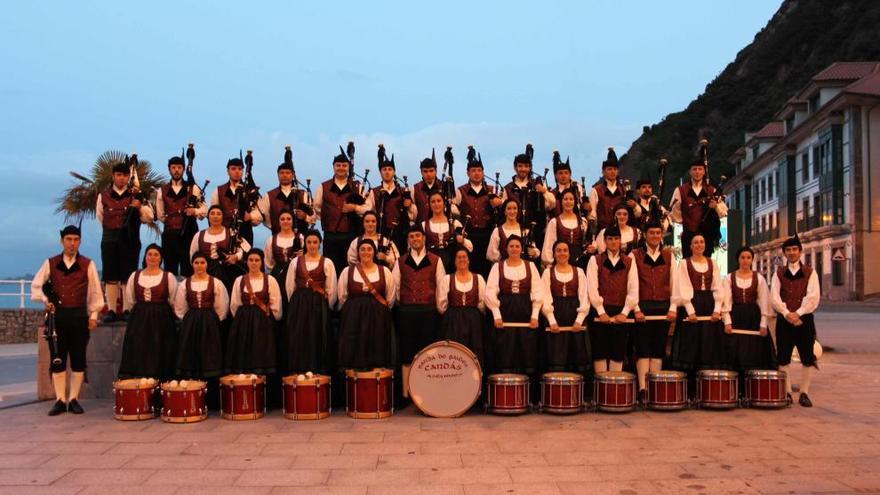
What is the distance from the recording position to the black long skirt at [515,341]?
7762mm

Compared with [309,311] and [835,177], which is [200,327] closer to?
[309,311]

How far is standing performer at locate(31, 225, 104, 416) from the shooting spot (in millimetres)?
7859

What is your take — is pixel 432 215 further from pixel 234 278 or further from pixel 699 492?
pixel 699 492

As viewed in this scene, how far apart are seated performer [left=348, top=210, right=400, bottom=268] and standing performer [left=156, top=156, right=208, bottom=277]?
203 cm

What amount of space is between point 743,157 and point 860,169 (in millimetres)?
19601

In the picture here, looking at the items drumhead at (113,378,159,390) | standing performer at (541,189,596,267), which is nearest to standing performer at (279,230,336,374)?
drumhead at (113,378,159,390)

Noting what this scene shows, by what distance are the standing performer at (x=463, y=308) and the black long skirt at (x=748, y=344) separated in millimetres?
2574

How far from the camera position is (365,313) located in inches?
306

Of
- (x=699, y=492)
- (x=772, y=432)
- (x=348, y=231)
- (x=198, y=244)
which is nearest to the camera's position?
(x=699, y=492)

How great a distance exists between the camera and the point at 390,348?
8.06 meters

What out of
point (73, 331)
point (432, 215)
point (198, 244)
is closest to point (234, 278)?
point (198, 244)

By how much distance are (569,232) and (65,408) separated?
18.5 feet

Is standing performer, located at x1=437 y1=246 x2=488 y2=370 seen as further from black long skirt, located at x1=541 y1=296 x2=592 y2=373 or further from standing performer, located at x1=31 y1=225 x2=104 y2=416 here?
standing performer, located at x1=31 y1=225 x2=104 y2=416

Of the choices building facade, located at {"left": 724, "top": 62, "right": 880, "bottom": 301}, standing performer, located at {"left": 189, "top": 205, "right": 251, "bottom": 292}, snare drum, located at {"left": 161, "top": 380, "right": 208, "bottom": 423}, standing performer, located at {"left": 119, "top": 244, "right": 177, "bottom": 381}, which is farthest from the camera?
building facade, located at {"left": 724, "top": 62, "right": 880, "bottom": 301}
